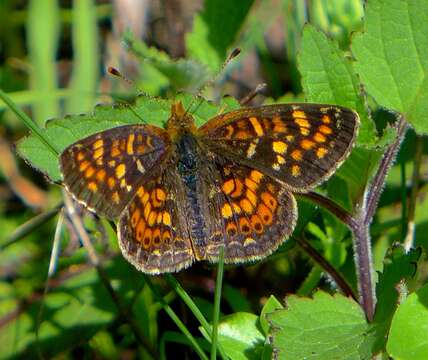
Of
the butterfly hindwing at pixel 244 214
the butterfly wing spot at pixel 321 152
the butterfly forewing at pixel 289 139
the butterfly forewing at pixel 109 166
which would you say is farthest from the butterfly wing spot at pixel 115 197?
the butterfly wing spot at pixel 321 152

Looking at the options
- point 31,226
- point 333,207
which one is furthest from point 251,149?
point 31,226

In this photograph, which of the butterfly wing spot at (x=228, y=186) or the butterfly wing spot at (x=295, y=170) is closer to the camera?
the butterfly wing spot at (x=295, y=170)

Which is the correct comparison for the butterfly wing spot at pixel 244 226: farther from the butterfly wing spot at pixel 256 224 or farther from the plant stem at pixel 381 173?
the plant stem at pixel 381 173

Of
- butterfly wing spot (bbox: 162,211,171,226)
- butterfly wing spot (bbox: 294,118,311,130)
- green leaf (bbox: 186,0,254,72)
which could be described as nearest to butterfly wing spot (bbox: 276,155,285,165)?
butterfly wing spot (bbox: 294,118,311,130)

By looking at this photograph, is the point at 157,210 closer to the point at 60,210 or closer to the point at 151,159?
the point at 151,159

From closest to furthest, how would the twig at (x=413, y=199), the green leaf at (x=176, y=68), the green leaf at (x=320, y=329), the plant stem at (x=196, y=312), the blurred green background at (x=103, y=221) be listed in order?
the green leaf at (x=320, y=329), the plant stem at (x=196, y=312), the twig at (x=413, y=199), the blurred green background at (x=103, y=221), the green leaf at (x=176, y=68)

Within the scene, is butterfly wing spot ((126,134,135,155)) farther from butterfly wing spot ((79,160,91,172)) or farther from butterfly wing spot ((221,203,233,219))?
butterfly wing spot ((221,203,233,219))
